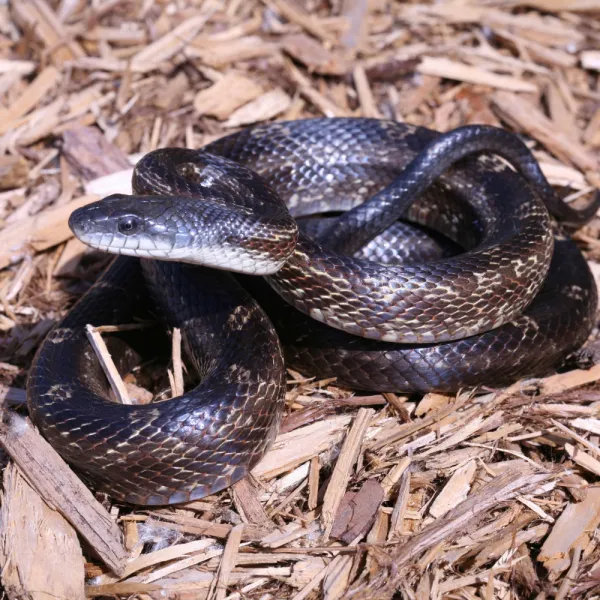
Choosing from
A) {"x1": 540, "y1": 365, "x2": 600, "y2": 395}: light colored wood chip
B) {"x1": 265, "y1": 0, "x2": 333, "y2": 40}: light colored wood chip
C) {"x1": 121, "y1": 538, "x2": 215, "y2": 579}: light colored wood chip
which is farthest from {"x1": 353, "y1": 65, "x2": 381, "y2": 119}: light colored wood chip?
{"x1": 121, "y1": 538, "x2": 215, "y2": 579}: light colored wood chip

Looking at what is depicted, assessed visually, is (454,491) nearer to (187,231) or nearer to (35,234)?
(187,231)

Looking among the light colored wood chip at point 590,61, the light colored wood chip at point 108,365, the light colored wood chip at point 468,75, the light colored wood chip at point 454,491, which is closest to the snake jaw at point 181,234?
the light colored wood chip at point 108,365

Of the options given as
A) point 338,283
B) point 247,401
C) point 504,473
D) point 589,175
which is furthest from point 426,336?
point 589,175

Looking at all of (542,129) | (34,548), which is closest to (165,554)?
(34,548)

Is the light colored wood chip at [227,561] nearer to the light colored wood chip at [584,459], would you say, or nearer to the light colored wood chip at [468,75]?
the light colored wood chip at [584,459]

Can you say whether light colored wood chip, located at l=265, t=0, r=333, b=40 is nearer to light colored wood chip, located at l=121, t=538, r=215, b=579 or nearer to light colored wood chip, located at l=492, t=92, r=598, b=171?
light colored wood chip, located at l=492, t=92, r=598, b=171

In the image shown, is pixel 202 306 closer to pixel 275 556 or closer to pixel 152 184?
pixel 152 184
